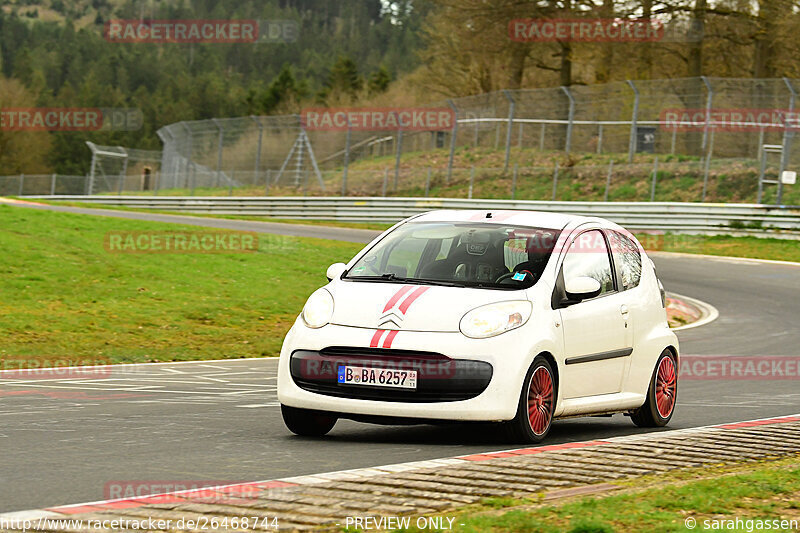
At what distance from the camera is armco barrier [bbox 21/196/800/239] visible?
33781 millimetres

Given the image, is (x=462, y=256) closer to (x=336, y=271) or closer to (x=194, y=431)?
(x=336, y=271)

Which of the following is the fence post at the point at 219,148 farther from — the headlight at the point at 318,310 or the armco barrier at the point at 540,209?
the headlight at the point at 318,310

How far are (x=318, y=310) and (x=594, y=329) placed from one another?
2.00 metres

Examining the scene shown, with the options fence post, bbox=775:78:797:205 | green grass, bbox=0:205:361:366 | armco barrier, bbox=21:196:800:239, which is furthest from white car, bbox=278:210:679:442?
fence post, bbox=775:78:797:205

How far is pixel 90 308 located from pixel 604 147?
27507 millimetres

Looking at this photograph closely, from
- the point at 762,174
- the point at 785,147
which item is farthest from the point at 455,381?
Result: the point at 785,147

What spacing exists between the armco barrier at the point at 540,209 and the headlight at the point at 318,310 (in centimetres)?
2726

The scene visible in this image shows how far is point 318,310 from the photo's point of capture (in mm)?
8000

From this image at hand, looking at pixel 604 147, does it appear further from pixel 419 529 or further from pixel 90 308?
pixel 419 529

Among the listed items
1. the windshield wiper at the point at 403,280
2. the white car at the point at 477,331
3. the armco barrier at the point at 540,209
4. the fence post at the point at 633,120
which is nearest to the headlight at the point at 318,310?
the white car at the point at 477,331

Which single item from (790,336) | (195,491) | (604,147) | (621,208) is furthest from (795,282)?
(195,491)

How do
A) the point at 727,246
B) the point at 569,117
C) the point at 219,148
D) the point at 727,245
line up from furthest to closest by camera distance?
the point at 219,148 < the point at 569,117 < the point at 727,245 < the point at 727,246

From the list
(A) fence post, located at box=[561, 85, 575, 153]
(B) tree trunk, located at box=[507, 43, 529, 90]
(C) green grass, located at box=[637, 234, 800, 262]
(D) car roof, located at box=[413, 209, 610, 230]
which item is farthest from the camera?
(B) tree trunk, located at box=[507, 43, 529, 90]

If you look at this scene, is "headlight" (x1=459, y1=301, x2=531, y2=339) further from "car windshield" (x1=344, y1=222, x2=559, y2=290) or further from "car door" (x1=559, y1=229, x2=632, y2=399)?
"car door" (x1=559, y1=229, x2=632, y2=399)
